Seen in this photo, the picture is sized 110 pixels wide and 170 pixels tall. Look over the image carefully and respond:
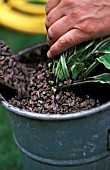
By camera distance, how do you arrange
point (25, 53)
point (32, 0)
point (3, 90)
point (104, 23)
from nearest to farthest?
point (104, 23) < point (3, 90) < point (25, 53) < point (32, 0)

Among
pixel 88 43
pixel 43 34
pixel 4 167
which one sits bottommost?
pixel 4 167

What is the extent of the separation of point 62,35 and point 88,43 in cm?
13

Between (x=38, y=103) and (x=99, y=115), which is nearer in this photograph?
(x=99, y=115)

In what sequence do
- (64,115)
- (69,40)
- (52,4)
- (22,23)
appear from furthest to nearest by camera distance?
(22,23) < (52,4) < (69,40) < (64,115)

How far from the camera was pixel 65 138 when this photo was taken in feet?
5.86

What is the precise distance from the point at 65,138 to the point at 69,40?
426 millimetres

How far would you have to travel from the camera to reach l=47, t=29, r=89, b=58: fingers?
1.78m

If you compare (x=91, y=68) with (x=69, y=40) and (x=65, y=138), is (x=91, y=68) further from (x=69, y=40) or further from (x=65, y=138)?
(x=65, y=138)

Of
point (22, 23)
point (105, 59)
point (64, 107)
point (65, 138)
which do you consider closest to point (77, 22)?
point (105, 59)

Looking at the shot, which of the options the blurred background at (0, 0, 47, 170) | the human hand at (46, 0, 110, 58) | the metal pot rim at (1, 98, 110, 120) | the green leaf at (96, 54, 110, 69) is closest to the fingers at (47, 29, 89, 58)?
the human hand at (46, 0, 110, 58)

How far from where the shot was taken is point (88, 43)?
6.14 ft

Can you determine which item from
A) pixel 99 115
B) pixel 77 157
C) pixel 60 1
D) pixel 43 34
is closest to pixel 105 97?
pixel 99 115

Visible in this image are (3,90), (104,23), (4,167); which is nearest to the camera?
(104,23)

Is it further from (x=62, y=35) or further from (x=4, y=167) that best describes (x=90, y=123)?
(x=4, y=167)
